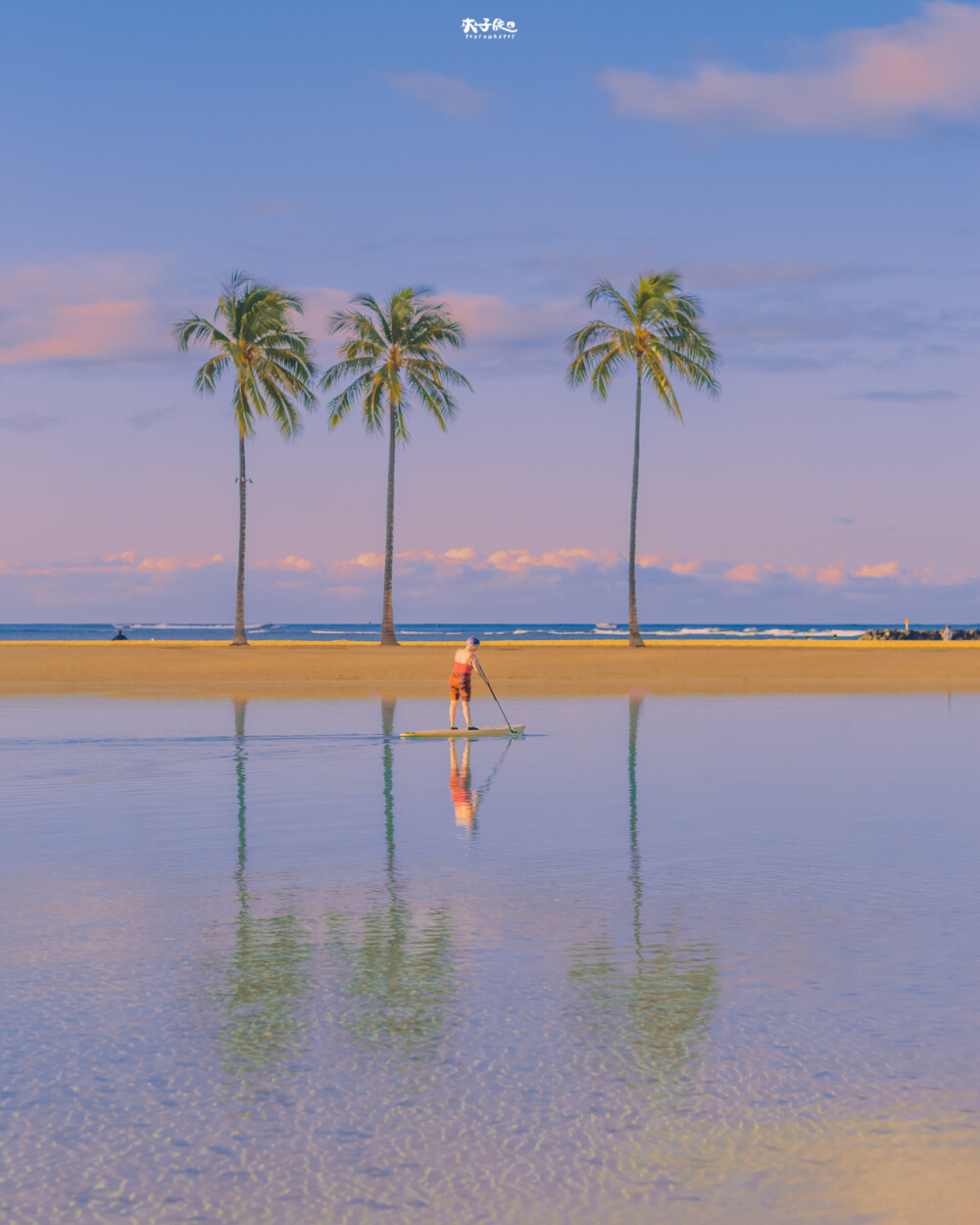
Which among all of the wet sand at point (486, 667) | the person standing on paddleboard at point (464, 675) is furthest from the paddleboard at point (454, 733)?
the wet sand at point (486, 667)

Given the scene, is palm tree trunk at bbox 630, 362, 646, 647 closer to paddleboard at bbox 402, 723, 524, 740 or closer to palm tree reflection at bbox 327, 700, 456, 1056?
paddleboard at bbox 402, 723, 524, 740

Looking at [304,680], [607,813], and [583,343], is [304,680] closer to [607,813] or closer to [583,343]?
[583,343]

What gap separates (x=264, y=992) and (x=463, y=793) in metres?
8.37

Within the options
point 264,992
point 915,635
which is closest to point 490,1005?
point 264,992

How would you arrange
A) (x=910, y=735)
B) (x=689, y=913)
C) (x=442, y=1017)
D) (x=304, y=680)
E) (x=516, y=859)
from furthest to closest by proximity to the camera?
(x=304, y=680)
(x=910, y=735)
(x=516, y=859)
(x=689, y=913)
(x=442, y=1017)

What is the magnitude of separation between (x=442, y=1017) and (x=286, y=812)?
24.3 feet

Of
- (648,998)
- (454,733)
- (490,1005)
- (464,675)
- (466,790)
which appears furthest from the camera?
(464,675)

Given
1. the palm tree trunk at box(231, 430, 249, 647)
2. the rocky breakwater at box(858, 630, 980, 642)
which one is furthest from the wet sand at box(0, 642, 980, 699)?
the rocky breakwater at box(858, 630, 980, 642)

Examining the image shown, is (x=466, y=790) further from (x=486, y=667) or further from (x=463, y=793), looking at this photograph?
(x=486, y=667)

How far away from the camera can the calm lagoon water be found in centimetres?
468

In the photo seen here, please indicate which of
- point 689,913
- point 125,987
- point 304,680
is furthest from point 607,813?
point 304,680

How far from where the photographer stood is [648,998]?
22.5ft

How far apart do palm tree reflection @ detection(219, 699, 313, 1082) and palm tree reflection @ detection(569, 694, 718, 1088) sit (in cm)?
142

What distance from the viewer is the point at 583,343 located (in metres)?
55.2
